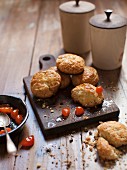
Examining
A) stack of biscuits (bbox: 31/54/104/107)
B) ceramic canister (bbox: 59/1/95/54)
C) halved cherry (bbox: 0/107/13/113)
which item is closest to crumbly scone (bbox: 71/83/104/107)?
stack of biscuits (bbox: 31/54/104/107)

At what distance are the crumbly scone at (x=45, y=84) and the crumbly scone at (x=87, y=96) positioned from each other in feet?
0.27

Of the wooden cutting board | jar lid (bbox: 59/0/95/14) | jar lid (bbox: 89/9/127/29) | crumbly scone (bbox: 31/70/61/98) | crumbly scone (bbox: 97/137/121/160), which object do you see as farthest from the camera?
jar lid (bbox: 59/0/95/14)

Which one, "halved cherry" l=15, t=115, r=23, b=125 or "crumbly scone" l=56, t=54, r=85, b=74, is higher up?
"crumbly scone" l=56, t=54, r=85, b=74

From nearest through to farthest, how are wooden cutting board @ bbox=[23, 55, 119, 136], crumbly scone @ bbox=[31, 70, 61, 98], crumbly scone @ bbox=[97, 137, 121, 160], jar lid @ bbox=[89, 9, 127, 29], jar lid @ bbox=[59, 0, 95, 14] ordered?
crumbly scone @ bbox=[97, 137, 121, 160] → wooden cutting board @ bbox=[23, 55, 119, 136] → crumbly scone @ bbox=[31, 70, 61, 98] → jar lid @ bbox=[89, 9, 127, 29] → jar lid @ bbox=[59, 0, 95, 14]

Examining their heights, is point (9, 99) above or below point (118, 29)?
below

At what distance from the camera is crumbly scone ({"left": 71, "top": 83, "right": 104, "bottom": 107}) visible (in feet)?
3.04

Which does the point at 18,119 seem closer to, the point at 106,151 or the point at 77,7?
the point at 106,151

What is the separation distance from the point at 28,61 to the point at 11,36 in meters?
0.32

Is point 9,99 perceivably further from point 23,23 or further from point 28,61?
point 23,23

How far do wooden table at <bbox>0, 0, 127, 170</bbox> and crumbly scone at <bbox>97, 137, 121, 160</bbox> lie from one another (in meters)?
0.02

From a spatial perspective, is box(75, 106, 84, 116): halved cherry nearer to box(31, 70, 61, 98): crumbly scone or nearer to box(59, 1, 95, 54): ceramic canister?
box(31, 70, 61, 98): crumbly scone

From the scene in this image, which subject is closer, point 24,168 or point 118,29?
point 24,168

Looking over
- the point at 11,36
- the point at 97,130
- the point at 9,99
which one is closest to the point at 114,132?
the point at 97,130

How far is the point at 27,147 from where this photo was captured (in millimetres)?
819
